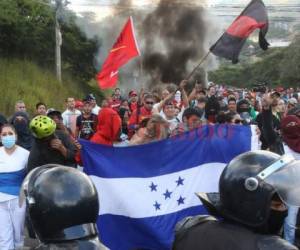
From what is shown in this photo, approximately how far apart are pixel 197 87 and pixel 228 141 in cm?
613

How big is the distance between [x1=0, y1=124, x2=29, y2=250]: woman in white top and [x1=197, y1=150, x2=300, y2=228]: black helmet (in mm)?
4000

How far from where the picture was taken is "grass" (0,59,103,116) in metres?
25.7

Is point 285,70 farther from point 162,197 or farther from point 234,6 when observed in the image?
point 162,197

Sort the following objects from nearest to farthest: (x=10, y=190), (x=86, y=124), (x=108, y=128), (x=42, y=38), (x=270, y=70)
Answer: (x=10, y=190) < (x=108, y=128) < (x=86, y=124) < (x=42, y=38) < (x=270, y=70)

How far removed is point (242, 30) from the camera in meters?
8.16

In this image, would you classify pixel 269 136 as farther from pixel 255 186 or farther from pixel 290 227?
pixel 255 186

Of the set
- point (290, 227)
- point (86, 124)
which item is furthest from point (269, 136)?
point (86, 124)

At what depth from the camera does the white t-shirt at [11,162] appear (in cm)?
623

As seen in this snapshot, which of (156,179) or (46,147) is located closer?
(156,179)

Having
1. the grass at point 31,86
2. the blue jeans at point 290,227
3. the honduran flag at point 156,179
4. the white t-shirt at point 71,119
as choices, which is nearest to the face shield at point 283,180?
the blue jeans at point 290,227

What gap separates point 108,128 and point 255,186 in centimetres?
499

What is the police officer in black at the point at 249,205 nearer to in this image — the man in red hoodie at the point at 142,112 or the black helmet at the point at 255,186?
the black helmet at the point at 255,186

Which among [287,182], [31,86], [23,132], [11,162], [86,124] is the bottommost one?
[31,86]

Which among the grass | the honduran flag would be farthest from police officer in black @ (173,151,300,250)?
the grass
